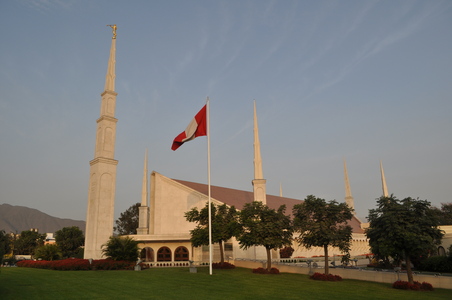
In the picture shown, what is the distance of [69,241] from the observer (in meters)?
74.1

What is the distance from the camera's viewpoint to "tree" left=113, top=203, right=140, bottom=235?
90.4 metres

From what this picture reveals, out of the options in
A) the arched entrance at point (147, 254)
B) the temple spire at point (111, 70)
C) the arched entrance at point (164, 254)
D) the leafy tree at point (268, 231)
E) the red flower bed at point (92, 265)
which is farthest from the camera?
the arched entrance at point (147, 254)

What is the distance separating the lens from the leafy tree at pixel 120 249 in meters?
32.0

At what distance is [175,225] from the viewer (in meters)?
51.0

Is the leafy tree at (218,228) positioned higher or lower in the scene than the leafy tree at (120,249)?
higher

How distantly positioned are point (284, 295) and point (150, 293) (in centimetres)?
673

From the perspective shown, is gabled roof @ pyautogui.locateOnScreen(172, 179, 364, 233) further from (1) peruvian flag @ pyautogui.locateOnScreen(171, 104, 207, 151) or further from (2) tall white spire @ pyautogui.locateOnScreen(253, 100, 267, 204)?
(1) peruvian flag @ pyautogui.locateOnScreen(171, 104, 207, 151)

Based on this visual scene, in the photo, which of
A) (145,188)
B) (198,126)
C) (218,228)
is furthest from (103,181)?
(145,188)

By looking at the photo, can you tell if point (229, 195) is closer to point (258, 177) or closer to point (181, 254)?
point (258, 177)

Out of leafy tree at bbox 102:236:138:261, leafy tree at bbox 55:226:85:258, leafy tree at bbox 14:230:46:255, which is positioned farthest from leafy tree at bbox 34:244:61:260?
leafy tree at bbox 14:230:46:255

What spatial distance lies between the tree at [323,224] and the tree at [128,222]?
70.2 m

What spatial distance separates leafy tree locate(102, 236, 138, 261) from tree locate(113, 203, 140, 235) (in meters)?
59.4

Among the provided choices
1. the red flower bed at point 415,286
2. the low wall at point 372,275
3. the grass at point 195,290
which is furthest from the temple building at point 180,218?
the red flower bed at point 415,286

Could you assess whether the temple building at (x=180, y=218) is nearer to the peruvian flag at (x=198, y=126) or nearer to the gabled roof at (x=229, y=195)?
the gabled roof at (x=229, y=195)
